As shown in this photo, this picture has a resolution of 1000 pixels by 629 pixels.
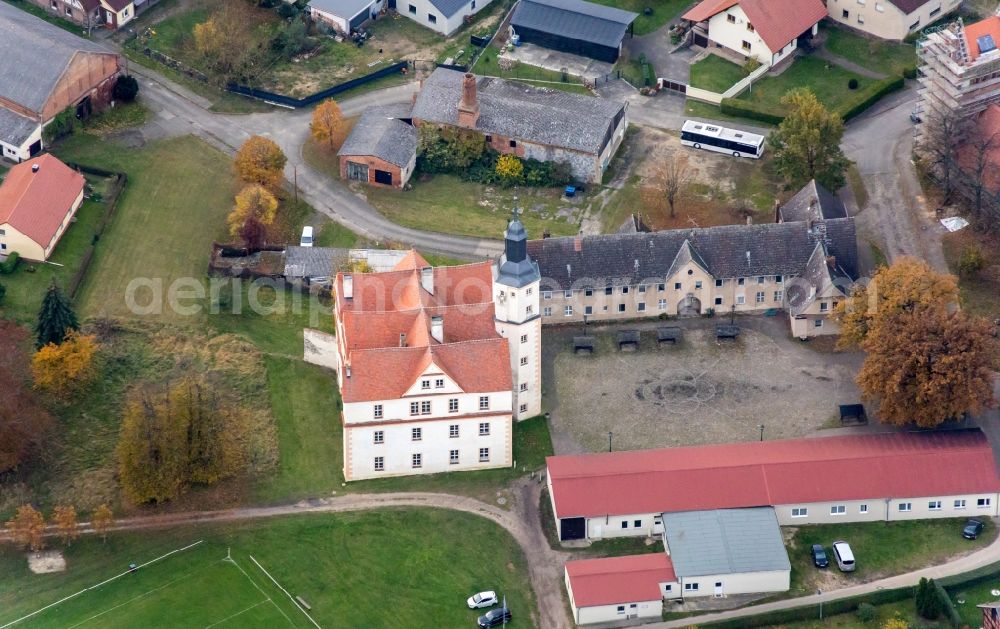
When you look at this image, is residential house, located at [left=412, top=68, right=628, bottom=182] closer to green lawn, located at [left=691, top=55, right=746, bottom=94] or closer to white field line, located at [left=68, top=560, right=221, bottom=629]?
green lawn, located at [left=691, top=55, right=746, bottom=94]

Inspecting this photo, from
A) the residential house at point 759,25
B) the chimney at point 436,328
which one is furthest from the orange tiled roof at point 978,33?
the chimney at point 436,328

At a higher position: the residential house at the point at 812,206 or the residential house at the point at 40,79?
the residential house at the point at 40,79

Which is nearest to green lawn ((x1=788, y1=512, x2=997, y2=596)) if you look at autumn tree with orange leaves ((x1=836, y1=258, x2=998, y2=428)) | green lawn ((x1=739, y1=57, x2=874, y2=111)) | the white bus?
autumn tree with orange leaves ((x1=836, y1=258, x2=998, y2=428))

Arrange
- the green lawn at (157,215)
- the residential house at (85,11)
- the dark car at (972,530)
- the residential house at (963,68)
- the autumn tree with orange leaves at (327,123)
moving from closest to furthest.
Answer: the dark car at (972,530) → the green lawn at (157,215) → the residential house at (963,68) → the autumn tree with orange leaves at (327,123) → the residential house at (85,11)

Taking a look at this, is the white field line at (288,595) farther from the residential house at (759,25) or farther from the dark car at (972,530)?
the residential house at (759,25)

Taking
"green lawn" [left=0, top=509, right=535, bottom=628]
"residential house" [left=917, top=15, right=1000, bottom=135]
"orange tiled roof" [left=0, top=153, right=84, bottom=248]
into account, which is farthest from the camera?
"residential house" [left=917, top=15, right=1000, bottom=135]

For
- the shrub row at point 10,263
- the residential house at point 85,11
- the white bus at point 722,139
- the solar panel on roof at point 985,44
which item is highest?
the residential house at point 85,11
